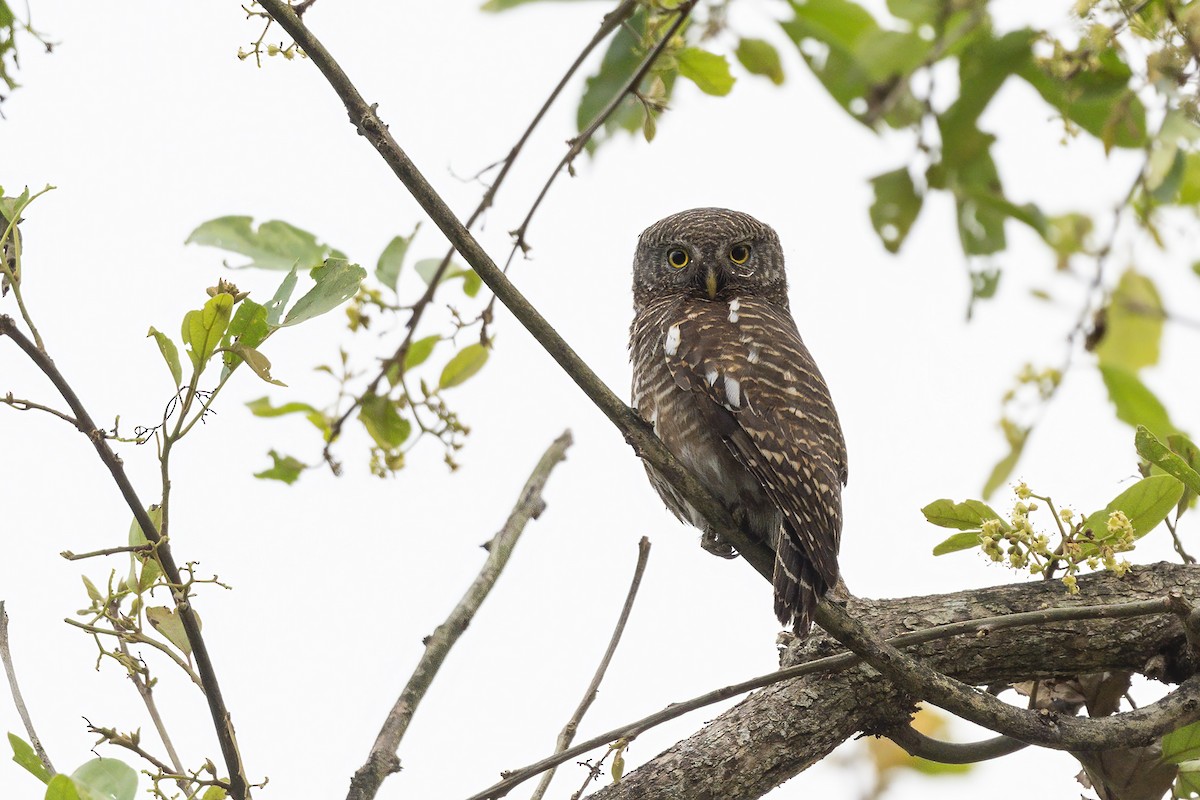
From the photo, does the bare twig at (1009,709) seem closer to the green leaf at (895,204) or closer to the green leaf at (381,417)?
the green leaf at (895,204)

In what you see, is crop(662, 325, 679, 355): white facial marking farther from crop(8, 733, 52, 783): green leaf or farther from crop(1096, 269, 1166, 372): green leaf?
crop(8, 733, 52, 783): green leaf

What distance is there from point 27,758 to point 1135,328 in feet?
10.2

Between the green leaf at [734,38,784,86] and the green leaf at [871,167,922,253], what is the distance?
0.38m

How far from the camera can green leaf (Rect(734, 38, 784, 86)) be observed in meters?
3.16

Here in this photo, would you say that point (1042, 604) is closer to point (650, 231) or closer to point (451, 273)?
point (451, 273)

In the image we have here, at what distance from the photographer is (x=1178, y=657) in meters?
2.88

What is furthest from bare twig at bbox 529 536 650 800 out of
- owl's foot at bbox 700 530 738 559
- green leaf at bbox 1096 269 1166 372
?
green leaf at bbox 1096 269 1166 372

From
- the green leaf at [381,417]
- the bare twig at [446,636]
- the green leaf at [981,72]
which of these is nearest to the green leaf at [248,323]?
the bare twig at [446,636]

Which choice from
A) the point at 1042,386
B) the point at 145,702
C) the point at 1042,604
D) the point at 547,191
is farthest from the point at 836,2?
the point at 145,702

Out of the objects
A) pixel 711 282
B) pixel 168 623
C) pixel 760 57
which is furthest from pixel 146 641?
pixel 711 282

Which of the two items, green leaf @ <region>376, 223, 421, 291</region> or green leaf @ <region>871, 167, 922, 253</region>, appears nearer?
green leaf @ <region>871, 167, 922, 253</region>

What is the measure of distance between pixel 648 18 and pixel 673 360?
37.1 inches

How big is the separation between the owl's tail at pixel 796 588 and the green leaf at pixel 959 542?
0.27m

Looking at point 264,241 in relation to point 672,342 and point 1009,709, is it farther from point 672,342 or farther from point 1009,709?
point 1009,709
